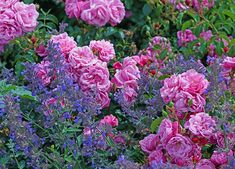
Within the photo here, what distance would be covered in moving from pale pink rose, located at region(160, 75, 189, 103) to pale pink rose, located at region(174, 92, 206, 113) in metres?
0.02

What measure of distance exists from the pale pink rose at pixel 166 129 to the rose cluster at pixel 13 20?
1.01m

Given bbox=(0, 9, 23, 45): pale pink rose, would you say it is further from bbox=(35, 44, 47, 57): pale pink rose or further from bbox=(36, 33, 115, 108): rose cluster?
bbox=(36, 33, 115, 108): rose cluster

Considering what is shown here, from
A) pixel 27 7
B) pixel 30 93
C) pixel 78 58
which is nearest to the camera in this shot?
pixel 30 93

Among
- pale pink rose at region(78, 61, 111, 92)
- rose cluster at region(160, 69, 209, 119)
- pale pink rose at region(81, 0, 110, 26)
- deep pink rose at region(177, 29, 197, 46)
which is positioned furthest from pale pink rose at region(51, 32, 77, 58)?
deep pink rose at region(177, 29, 197, 46)

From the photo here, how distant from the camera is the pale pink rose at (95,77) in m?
2.88

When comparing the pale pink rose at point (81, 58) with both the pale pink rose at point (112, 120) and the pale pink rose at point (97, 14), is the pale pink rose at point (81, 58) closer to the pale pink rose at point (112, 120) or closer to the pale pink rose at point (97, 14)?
the pale pink rose at point (112, 120)

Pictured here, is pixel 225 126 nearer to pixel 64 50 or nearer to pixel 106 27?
pixel 64 50

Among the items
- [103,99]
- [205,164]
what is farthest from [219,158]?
[103,99]

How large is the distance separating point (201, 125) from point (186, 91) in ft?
0.57

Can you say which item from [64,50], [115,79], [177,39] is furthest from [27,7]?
[177,39]

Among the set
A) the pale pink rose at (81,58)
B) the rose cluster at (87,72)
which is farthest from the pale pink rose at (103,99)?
the pale pink rose at (81,58)

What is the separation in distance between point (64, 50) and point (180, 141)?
2.62 feet

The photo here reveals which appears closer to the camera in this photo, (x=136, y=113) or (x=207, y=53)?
(x=136, y=113)

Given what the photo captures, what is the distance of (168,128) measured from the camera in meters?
2.41
